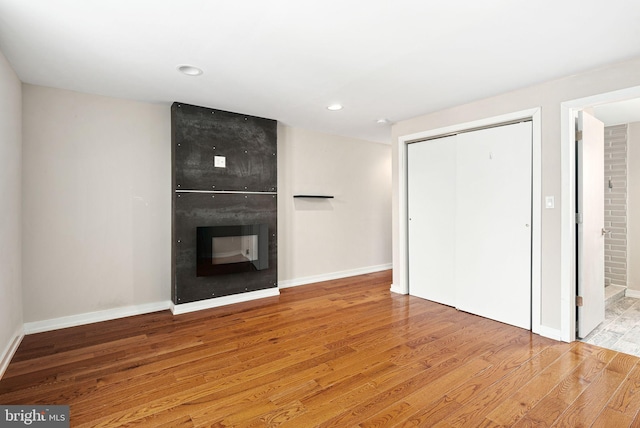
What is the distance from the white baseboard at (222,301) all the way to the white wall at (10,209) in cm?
134

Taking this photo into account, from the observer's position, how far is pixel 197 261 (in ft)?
12.2

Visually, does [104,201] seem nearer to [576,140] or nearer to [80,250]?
[80,250]

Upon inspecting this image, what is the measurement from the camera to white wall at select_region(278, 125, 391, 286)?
15.6 feet

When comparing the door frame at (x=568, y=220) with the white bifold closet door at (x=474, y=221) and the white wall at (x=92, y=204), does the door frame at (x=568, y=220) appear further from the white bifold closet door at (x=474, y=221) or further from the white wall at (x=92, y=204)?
the white wall at (x=92, y=204)

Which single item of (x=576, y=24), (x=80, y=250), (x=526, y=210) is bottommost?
(x=80, y=250)

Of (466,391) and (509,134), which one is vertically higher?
(509,134)

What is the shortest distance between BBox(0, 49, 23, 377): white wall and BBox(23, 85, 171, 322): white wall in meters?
0.15

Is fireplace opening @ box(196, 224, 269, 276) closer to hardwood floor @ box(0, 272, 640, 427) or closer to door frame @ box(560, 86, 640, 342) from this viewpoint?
hardwood floor @ box(0, 272, 640, 427)

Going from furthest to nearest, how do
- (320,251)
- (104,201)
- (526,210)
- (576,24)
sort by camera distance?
1. (320,251)
2. (104,201)
3. (526,210)
4. (576,24)

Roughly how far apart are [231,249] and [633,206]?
17.3ft

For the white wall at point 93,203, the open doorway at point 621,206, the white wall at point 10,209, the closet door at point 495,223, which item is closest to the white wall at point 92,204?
the white wall at point 93,203

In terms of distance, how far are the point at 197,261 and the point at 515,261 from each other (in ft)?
11.2

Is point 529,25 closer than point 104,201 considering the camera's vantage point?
Yes

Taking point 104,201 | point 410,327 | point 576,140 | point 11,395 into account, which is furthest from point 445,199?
point 11,395
